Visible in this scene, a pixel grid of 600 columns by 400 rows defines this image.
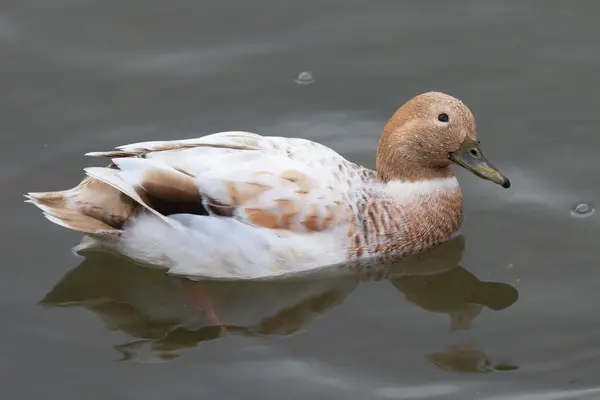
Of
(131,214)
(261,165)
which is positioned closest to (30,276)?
(131,214)

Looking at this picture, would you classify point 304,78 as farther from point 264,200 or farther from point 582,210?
point 582,210

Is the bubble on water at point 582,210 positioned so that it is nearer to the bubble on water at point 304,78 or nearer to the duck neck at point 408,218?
the duck neck at point 408,218

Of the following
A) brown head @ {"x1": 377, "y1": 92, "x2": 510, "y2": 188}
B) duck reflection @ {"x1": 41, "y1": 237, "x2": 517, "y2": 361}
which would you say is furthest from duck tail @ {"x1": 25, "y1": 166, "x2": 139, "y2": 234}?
brown head @ {"x1": 377, "y1": 92, "x2": 510, "y2": 188}

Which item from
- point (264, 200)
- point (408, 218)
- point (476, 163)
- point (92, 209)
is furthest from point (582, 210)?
point (92, 209)

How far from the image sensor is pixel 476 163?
25.9ft

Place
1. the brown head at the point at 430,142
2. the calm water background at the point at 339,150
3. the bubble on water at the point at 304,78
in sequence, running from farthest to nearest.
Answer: the bubble on water at the point at 304,78, the brown head at the point at 430,142, the calm water background at the point at 339,150

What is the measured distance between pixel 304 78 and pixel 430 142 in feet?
7.05

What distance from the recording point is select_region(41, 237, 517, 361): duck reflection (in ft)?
24.6

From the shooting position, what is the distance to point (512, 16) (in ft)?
33.7

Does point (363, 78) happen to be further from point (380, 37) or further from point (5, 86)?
point (5, 86)

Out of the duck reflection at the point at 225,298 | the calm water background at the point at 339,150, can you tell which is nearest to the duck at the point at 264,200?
the duck reflection at the point at 225,298

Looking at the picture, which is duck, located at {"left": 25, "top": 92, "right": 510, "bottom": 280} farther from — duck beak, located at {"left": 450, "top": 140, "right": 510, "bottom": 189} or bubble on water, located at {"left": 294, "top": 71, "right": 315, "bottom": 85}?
bubble on water, located at {"left": 294, "top": 71, "right": 315, "bottom": 85}

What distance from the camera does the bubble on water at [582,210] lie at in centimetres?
841

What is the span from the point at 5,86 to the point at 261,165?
310cm
